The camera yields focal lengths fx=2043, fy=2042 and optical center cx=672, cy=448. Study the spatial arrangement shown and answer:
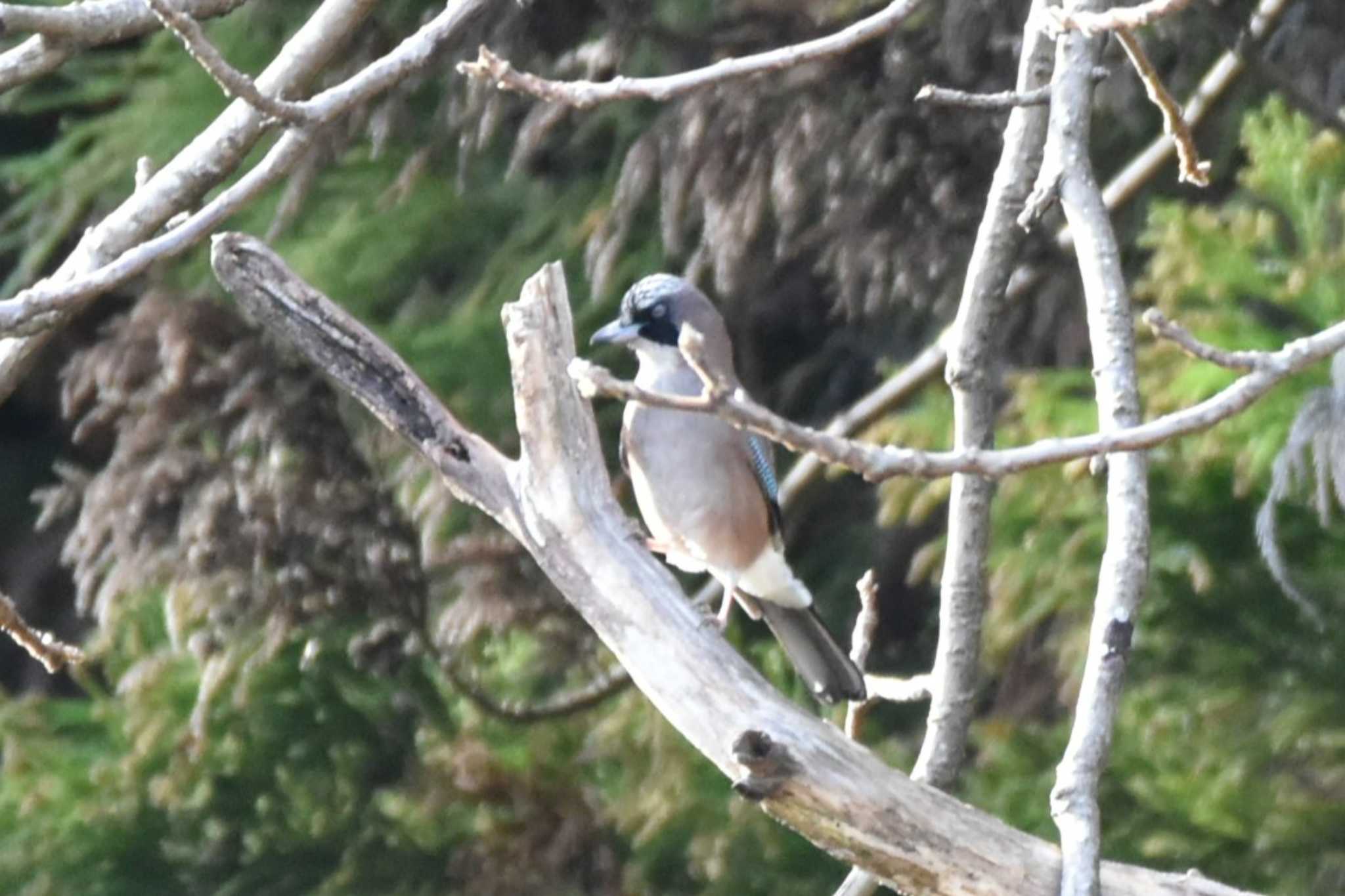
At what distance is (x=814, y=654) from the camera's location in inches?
117

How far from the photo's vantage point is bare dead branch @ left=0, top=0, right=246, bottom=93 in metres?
2.10

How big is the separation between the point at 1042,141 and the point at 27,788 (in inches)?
112

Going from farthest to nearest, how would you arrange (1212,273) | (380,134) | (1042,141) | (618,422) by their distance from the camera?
(618,422), (380,134), (1212,273), (1042,141)

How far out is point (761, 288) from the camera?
4.45m

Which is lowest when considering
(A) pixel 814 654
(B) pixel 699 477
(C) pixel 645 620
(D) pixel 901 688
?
(C) pixel 645 620

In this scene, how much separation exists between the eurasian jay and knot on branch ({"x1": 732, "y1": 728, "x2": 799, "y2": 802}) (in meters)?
1.12

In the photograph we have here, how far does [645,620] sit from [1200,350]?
2.00ft

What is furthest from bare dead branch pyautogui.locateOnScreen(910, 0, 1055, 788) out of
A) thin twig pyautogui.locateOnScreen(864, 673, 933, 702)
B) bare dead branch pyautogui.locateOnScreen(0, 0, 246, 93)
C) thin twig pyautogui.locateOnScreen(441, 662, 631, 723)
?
thin twig pyautogui.locateOnScreen(441, 662, 631, 723)

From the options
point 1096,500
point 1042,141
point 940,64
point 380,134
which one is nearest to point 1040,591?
point 1096,500

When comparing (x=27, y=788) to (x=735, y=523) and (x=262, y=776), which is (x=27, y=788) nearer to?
(x=262, y=776)

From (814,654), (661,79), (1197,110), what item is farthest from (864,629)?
(1197,110)

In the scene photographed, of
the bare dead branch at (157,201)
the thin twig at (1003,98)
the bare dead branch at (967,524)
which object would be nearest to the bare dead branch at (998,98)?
the thin twig at (1003,98)

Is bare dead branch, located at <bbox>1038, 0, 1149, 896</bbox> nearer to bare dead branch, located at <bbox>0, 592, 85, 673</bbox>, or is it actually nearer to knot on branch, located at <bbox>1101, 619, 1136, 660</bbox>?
knot on branch, located at <bbox>1101, 619, 1136, 660</bbox>

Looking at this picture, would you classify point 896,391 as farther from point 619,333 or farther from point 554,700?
point 554,700
